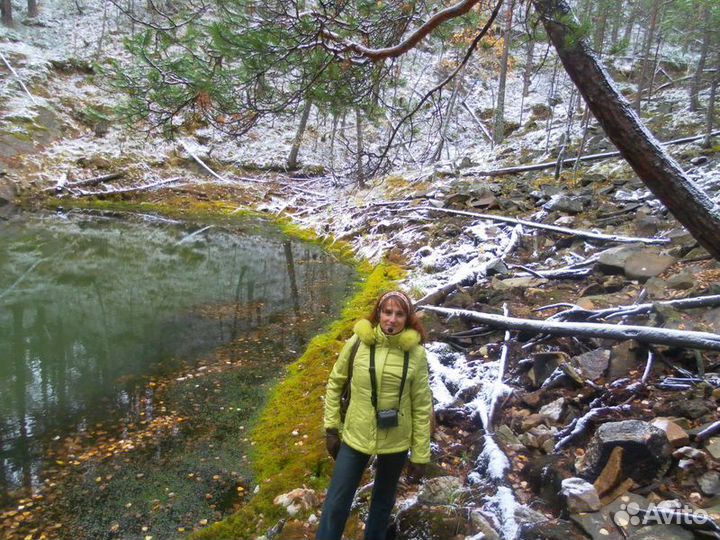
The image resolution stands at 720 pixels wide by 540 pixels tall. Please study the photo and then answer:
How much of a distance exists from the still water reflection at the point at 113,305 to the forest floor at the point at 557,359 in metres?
2.71

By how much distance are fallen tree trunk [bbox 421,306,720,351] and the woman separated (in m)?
2.51

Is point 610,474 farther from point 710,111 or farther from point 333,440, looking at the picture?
point 710,111

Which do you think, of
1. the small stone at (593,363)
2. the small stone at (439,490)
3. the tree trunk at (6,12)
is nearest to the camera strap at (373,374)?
the small stone at (439,490)

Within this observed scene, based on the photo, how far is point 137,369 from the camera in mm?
6730

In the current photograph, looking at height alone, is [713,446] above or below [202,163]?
below

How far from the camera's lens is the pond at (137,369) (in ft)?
13.9

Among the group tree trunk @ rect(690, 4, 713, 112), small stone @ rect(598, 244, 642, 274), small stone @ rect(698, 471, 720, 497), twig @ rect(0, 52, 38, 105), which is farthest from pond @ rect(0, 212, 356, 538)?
tree trunk @ rect(690, 4, 713, 112)

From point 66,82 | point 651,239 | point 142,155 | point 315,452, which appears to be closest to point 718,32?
point 651,239

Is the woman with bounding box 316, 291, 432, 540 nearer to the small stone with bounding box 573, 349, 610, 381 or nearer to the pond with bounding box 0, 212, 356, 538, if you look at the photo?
the pond with bounding box 0, 212, 356, 538

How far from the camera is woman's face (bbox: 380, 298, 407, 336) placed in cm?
292

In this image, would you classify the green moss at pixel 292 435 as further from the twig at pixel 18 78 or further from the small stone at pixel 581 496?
the twig at pixel 18 78

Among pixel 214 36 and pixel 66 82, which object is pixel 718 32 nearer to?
pixel 214 36

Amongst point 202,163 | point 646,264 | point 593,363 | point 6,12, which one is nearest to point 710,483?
point 593,363

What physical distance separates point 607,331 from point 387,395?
112 inches
